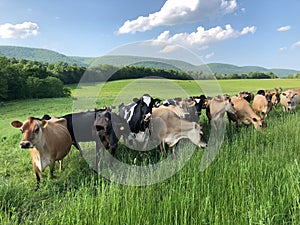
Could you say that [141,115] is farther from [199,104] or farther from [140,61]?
[199,104]

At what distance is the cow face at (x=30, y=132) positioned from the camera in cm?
499

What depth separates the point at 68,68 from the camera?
47.0m

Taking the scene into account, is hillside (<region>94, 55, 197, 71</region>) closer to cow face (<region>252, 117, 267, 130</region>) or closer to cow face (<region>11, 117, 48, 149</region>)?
cow face (<region>11, 117, 48, 149</region>)

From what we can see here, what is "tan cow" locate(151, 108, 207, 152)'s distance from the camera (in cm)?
744

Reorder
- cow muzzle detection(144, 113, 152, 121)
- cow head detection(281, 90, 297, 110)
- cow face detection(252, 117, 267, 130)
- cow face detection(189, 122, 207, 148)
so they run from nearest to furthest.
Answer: cow face detection(189, 122, 207, 148) < cow muzzle detection(144, 113, 152, 121) < cow face detection(252, 117, 267, 130) < cow head detection(281, 90, 297, 110)

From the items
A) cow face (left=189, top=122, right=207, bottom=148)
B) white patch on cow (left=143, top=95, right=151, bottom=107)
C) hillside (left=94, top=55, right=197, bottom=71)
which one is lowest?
cow face (left=189, top=122, right=207, bottom=148)

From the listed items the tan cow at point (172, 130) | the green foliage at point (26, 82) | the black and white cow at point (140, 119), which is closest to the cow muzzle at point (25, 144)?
the black and white cow at point (140, 119)

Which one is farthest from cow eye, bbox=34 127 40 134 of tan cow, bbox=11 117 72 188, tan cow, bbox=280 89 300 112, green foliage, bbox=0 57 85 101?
→ green foliage, bbox=0 57 85 101

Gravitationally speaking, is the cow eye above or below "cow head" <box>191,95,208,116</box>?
below

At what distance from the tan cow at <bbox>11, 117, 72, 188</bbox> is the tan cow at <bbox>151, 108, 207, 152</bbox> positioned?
8.14 feet

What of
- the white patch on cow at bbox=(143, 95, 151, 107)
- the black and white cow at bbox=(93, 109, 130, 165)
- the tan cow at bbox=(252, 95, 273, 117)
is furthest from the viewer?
the tan cow at bbox=(252, 95, 273, 117)

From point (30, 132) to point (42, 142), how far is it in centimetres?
44

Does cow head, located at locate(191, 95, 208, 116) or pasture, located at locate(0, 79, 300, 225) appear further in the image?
cow head, located at locate(191, 95, 208, 116)

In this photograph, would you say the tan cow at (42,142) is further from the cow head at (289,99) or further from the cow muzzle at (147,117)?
the cow head at (289,99)
